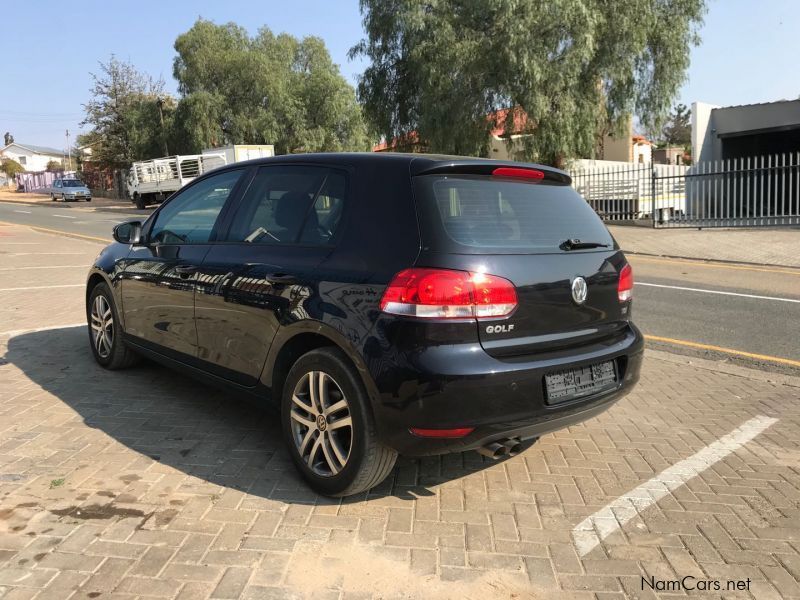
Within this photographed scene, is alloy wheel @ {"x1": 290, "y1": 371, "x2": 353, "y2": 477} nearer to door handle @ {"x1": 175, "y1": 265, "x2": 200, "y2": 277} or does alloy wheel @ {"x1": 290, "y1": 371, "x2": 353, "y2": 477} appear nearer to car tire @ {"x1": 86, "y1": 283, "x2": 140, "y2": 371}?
door handle @ {"x1": 175, "y1": 265, "x2": 200, "y2": 277}

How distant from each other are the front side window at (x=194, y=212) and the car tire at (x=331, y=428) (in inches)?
53.7

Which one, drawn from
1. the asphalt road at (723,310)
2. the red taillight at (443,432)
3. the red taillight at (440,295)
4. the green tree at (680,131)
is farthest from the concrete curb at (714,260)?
the green tree at (680,131)

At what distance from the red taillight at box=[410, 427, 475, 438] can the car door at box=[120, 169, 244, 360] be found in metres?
Answer: 1.84

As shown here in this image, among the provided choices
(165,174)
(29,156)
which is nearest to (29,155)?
(29,156)

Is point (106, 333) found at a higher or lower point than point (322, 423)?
higher

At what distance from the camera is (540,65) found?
69.6ft

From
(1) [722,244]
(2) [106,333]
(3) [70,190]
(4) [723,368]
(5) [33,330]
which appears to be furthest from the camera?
(3) [70,190]

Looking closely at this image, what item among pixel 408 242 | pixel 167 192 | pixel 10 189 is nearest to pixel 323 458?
pixel 408 242

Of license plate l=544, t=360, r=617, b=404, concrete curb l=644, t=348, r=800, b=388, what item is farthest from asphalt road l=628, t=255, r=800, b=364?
license plate l=544, t=360, r=617, b=404

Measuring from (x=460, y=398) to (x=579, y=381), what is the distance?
0.75 metres

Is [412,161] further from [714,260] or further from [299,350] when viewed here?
[714,260]

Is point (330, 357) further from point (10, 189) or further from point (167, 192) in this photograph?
point (10, 189)

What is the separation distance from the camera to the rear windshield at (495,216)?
2973mm

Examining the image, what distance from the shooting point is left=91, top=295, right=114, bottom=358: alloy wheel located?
5270 millimetres
